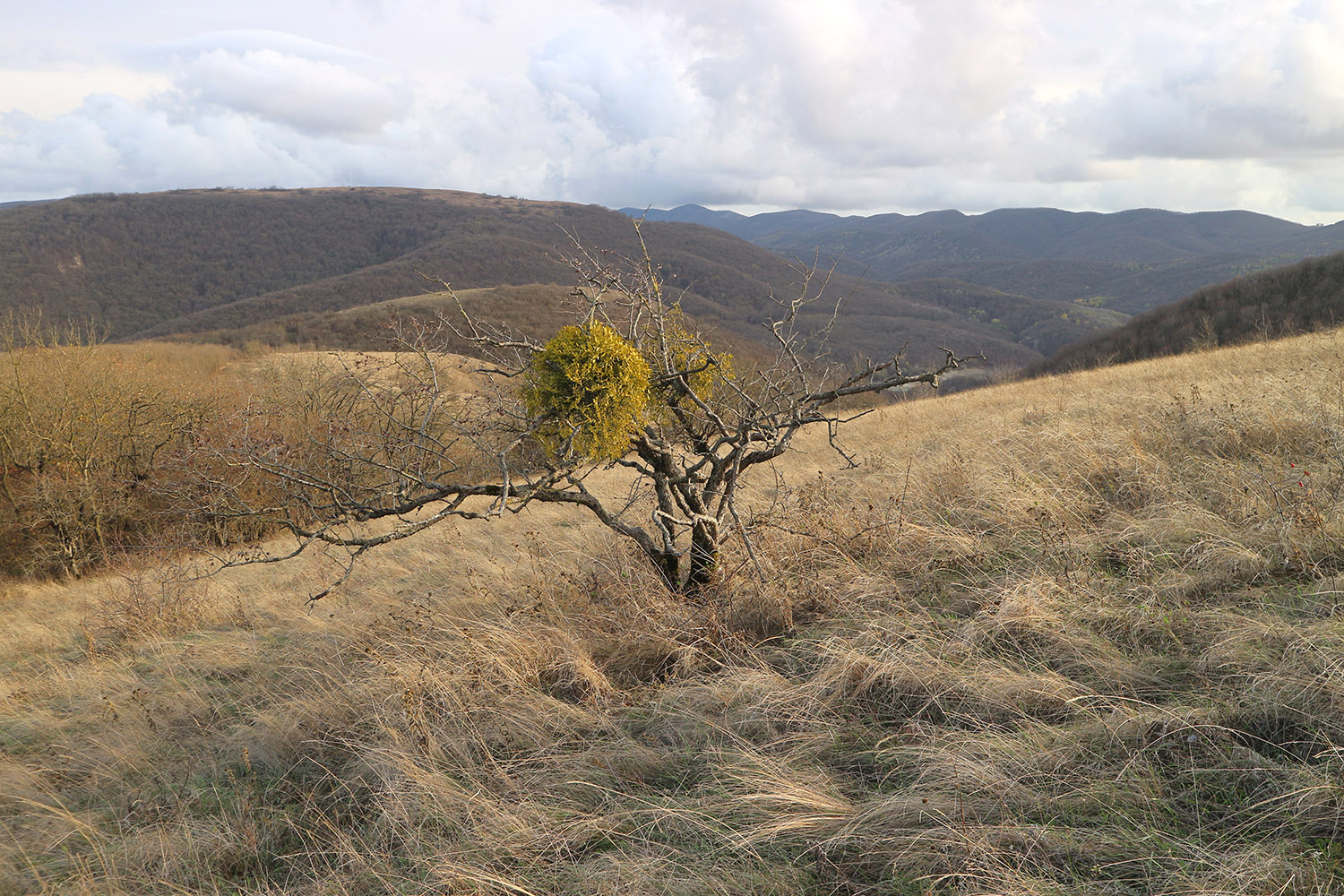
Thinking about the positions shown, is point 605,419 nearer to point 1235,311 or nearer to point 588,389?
point 588,389

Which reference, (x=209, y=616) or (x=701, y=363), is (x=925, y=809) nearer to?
(x=701, y=363)

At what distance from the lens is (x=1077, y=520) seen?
510 centimetres

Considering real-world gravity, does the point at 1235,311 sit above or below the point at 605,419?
above

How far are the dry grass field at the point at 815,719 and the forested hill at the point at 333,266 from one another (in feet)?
209

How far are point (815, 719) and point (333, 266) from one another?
164m

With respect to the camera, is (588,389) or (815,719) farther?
(588,389)

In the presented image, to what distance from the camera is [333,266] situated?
14525 cm

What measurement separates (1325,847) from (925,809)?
1.16m

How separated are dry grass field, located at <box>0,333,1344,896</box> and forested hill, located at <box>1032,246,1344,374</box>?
29.4 meters

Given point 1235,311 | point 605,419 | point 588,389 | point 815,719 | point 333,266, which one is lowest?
point 815,719

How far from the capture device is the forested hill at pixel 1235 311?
1259 inches

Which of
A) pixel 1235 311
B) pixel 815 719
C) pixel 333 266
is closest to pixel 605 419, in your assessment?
pixel 815 719

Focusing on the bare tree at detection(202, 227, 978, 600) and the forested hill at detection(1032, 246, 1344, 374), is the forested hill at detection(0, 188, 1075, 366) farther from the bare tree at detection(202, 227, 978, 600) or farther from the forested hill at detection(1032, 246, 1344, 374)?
the bare tree at detection(202, 227, 978, 600)

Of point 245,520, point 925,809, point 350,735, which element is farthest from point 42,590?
point 925,809
